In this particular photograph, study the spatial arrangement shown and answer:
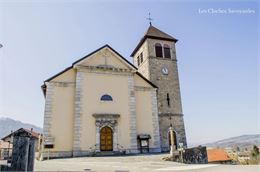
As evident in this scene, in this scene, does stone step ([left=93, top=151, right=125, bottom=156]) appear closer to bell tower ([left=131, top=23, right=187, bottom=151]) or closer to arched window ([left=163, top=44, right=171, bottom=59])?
bell tower ([left=131, top=23, right=187, bottom=151])

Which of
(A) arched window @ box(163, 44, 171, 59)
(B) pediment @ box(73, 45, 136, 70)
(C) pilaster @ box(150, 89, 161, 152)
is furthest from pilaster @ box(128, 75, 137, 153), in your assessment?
(A) arched window @ box(163, 44, 171, 59)

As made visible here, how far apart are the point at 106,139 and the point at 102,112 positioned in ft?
7.96

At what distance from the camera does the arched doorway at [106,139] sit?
1831 cm

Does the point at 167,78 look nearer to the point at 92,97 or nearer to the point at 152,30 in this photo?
the point at 152,30

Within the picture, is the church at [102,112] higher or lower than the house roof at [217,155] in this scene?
higher

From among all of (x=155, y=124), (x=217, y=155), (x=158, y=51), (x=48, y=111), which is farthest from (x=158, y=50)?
(x=48, y=111)

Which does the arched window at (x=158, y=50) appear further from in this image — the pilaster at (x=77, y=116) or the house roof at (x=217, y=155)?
the house roof at (x=217, y=155)

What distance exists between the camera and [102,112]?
1889 centimetres

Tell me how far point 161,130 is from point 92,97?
27.6 ft

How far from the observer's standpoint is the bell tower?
2283 cm

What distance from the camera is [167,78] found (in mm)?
25234

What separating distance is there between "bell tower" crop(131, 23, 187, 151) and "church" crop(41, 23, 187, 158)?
0.40 ft

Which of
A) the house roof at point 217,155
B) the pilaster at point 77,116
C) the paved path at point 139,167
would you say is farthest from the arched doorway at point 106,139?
the house roof at point 217,155

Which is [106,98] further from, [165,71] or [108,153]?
[165,71]
